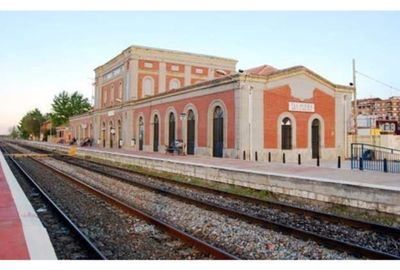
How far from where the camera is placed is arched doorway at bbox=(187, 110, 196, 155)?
1041 inches

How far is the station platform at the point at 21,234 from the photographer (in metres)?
4.86

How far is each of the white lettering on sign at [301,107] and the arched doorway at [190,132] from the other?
693 centimetres

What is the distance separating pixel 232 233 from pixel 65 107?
266 feet

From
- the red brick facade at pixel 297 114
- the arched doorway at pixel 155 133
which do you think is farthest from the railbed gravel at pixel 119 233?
the arched doorway at pixel 155 133

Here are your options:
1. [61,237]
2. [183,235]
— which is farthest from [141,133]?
[183,235]

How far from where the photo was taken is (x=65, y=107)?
8175 cm

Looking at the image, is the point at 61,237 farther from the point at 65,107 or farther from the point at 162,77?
the point at 65,107

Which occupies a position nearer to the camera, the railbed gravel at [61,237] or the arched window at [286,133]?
the railbed gravel at [61,237]

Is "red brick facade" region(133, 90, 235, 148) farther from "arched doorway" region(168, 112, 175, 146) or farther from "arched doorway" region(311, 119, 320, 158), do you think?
"arched doorway" region(311, 119, 320, 158)

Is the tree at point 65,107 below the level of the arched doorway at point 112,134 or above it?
above

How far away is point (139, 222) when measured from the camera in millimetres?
7766

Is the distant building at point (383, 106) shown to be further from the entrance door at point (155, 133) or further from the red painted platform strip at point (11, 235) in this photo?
the red painted platform strip at point (11, 235)
